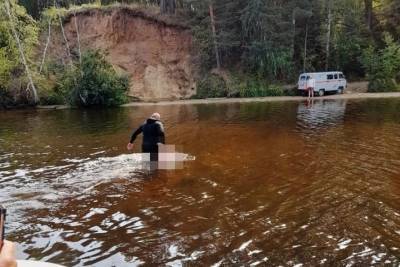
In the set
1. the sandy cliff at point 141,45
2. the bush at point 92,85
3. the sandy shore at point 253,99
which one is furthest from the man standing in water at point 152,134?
the sandy cliff at point 141,45

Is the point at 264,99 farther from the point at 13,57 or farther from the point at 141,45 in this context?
the point at 13,57

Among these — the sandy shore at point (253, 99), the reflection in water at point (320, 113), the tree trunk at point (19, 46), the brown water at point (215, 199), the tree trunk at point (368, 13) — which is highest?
the tree trunk at point (368, 13)

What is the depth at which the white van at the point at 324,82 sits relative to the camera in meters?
38.2

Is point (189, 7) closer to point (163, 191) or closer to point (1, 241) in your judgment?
point (163, 191)

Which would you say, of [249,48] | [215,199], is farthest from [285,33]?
[215,199]

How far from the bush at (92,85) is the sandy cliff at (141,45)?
5.59m

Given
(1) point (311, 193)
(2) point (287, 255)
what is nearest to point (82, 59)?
(1) point (311, 193)

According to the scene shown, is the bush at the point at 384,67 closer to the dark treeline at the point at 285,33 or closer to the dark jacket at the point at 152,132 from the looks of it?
the dark treeline at the point at 285,33

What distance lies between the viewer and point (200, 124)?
23.9 meters

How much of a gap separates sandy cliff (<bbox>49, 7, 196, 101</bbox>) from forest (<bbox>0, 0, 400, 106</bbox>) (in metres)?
1.62

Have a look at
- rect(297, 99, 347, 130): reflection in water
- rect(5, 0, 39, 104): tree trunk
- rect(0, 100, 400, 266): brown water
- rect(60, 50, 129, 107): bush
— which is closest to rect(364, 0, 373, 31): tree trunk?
rect(297, 99, 347, 130): reflection in water

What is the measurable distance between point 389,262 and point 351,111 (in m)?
21.6

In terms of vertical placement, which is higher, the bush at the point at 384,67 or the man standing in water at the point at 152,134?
the bush at the point at 384,67

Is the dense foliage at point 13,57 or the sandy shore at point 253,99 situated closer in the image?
the dense foliage at point 13,57
